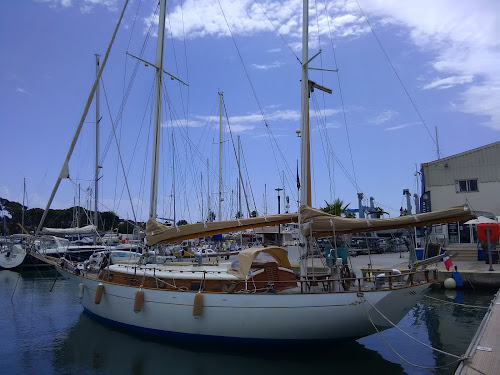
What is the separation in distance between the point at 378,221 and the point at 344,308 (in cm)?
264

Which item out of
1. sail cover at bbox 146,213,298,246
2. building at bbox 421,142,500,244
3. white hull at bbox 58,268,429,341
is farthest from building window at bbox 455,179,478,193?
white hull at bbox 58,268,429,341

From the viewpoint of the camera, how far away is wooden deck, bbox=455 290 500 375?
7859 mm

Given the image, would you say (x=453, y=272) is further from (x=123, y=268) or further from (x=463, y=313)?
(x=123, y=268)

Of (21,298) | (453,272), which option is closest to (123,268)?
(21,298)

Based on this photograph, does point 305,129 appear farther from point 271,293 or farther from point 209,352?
point 209,352

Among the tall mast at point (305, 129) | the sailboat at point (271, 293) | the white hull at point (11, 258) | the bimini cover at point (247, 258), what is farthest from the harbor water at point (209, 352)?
the white hull at point (11, 258)

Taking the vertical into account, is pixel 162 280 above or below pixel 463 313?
above

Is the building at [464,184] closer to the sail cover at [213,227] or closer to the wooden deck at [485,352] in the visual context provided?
the wooden deck at [485,352]

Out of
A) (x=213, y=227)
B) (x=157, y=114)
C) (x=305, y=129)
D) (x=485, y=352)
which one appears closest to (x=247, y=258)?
(x=213, y=227)

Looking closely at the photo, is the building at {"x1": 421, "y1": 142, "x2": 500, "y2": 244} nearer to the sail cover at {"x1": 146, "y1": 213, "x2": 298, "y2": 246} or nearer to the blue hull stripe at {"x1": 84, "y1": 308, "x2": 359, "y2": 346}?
the sail cover at {"x1": 146, "y1": 213, "x2": 298, "y2": 246}

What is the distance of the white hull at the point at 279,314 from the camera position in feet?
33.9

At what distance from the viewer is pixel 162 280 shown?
12773 mm

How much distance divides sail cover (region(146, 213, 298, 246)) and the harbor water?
3529 millimetres

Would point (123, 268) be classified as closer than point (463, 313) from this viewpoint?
Yes
